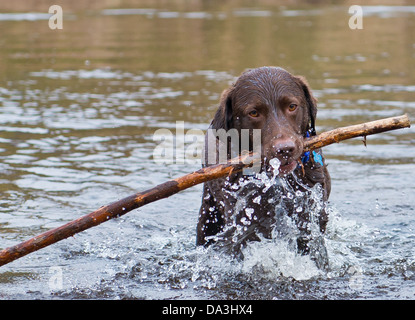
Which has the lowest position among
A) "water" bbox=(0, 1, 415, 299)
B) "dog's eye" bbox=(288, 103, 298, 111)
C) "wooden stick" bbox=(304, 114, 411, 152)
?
"water" bbox=(0, 1, 415, 299)

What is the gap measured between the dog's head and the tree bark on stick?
11.4 inches

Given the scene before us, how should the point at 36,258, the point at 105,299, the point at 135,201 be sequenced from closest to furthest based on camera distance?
the point at 135,201
the point at 105,299
the point at 36,258

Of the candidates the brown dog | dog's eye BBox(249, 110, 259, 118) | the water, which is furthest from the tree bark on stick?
the water

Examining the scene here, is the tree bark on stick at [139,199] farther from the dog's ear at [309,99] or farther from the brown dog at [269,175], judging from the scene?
the dog's ear at [309,99]

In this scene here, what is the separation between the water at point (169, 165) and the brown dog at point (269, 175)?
22cm

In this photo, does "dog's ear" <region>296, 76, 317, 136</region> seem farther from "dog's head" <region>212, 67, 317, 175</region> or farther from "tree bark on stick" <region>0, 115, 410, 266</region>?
"tree bark on stick" <region>0, 115, 410, 266</region>

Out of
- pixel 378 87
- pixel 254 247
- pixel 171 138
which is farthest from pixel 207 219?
pixel 378 87

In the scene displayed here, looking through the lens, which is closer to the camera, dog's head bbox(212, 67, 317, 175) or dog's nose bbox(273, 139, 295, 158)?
dog's nose bbox(273, 139, 295, 158)

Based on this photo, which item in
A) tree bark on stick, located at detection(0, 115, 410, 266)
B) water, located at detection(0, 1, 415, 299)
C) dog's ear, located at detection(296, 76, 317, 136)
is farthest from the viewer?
dog's ear, located at detection(296, 76, 317, 136)

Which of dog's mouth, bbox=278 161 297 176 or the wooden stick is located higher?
the wooden stick

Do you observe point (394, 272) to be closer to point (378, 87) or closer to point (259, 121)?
point (259, 121)

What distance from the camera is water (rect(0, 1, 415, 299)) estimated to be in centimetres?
569

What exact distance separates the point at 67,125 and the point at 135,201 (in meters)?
6.63

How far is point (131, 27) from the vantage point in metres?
24.9
